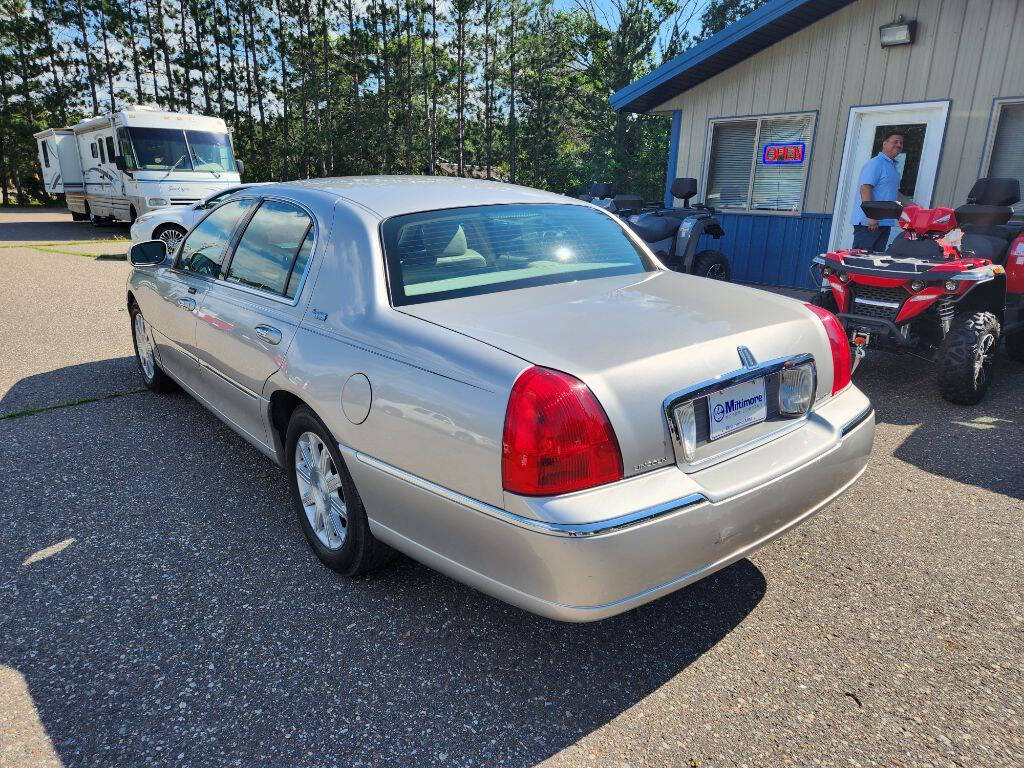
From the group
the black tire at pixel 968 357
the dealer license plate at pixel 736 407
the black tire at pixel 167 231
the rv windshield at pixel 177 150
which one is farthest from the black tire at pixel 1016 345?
the rv windshield at pixel 177 150

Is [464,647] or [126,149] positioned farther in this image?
[126,149]

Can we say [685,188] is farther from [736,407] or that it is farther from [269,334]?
[736,407]

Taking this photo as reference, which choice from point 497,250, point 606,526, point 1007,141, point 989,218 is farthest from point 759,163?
point 606,526

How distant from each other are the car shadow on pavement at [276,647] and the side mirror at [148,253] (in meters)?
1.60

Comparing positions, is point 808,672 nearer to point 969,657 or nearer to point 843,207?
point 969,657

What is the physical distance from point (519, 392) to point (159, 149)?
1703 cm

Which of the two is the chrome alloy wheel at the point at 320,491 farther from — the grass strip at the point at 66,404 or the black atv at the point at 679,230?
the black atv at the point at 679,230

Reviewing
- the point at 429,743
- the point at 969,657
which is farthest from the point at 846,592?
the point at 429,743

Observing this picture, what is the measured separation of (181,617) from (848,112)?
984 centimetres

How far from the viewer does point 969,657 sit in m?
2.40

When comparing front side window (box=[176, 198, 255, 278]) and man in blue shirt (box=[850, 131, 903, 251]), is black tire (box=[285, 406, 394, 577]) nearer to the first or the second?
front side window (box=[176, 198, 255, 278])

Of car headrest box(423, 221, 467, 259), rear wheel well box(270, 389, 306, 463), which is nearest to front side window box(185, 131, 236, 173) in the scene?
rear wheel well box(270, 389, 306, 463)

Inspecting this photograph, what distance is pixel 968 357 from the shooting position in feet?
16.3

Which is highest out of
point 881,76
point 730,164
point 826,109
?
point 881,76
